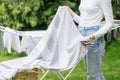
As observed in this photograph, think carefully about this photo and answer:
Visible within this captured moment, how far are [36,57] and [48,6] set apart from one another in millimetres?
4415

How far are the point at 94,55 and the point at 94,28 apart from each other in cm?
27

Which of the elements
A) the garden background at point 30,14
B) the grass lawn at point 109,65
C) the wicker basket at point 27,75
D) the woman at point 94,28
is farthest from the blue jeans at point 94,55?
the garden background at point 30,14

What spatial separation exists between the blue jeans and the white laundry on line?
0.06 meters

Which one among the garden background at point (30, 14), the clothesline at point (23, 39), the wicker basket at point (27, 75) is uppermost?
the clothesline at point (23, 39)

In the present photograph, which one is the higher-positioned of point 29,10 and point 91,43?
point 91,43

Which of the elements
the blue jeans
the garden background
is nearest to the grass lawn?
the garden background

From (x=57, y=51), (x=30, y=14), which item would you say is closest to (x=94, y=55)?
(x=57, y=51)

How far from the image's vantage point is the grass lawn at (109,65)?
6.67 meters

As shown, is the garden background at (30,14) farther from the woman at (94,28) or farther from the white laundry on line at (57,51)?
the woman at (94,28)

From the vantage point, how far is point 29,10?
858 centimetres

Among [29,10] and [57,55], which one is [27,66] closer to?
[57,55]

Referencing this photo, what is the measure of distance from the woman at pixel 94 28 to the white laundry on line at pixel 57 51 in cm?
8

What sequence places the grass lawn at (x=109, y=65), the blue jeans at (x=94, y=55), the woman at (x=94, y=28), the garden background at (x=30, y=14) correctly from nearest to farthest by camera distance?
1. the woman at (x=94, y=28)
2. the blue jeans at (x=94, y=55)
3. the grass lawn at (x=109, y=65)
4. the garden background at (x=30, y=14)

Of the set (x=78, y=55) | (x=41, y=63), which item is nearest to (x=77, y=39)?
(x=78, y=55)
